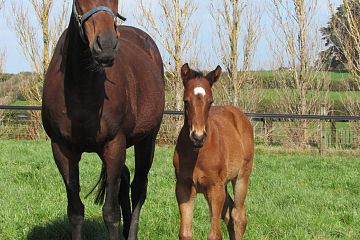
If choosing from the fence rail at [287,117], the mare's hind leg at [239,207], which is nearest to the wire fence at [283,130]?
the fence rail at [287,117]

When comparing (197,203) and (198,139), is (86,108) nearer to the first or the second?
(198,139)

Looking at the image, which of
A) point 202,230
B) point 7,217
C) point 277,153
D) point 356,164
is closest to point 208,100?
point 202,230

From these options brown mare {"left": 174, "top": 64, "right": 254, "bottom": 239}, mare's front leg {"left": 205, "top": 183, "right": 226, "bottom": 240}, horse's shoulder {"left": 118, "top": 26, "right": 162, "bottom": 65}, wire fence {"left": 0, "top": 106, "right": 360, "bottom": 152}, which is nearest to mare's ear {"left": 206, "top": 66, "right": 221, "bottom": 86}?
brown mare {"left": 174, "top": 64, "right": 254, "bottom": 239}

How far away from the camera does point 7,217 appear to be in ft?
16.9

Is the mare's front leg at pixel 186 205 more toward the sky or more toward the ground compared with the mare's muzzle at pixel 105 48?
more toward the ground

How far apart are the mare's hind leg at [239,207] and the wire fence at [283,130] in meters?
9.03

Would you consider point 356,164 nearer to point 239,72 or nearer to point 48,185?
point 48,185

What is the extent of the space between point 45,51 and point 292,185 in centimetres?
1364

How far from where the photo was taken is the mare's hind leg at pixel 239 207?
481 cm

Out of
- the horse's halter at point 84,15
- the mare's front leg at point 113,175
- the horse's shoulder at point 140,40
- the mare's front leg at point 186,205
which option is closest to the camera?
the horse's halter at point 84,15

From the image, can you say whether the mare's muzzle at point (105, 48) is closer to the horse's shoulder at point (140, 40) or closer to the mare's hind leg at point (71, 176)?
the mare's hind leg at point (71, 176)

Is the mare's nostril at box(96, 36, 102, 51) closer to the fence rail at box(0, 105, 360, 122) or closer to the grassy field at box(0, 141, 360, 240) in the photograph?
the grassy field at box(0, 141, 360, 240)

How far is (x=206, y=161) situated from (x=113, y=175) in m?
0.81

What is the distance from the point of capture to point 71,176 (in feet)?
12.8
